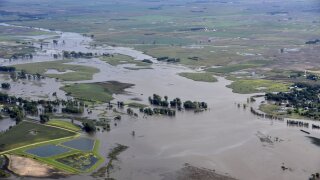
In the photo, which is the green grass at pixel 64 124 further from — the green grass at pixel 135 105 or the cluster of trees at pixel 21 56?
the cluster of trees at pixel 21 56

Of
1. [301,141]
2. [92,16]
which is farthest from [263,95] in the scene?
[92,16]

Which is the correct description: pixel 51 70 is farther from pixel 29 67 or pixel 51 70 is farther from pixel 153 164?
pixel 153 164

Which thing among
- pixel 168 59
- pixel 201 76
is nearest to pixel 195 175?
pixel 201 76

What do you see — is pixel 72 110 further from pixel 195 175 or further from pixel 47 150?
pixel 195 175

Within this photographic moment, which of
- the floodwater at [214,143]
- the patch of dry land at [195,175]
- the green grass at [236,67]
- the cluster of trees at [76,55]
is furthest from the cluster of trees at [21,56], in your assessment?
the patch of dry land at [195,175]

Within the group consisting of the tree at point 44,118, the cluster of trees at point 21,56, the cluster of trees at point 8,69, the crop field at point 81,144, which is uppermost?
the cluster of trees at point 21,56

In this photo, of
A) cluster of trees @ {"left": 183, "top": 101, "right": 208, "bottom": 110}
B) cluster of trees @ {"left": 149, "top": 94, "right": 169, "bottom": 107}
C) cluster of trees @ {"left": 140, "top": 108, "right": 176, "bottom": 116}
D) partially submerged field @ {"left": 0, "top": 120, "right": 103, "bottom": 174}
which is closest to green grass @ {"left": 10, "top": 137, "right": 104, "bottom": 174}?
partially submerged field @ {"left": 0, "top": 120, "right": 103, "bottom": 174}
